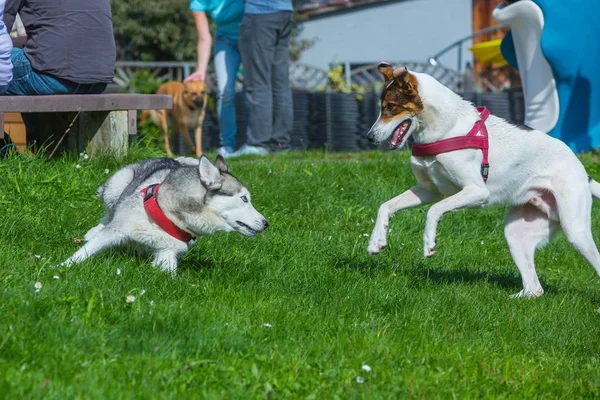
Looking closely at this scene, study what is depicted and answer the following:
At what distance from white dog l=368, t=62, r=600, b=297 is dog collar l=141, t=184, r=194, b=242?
1141 millimetres

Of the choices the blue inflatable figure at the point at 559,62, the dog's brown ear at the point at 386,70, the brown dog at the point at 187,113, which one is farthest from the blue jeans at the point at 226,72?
the dog's brown ear at the point at 386,70

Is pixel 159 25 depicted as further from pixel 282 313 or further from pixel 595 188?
pixel 282 313

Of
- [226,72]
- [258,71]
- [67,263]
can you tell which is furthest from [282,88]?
[67,263]

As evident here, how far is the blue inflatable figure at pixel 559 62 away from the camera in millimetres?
10047

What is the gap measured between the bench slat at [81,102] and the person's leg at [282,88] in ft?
9.68

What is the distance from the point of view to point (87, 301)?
13.7 ft

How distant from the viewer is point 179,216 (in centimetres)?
517

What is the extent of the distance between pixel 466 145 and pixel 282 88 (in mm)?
5598

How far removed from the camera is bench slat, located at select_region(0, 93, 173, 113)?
21.6 ft

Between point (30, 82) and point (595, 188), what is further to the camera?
point (30, 82)

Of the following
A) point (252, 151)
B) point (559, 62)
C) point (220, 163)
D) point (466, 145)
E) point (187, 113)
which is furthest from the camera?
point (187, 113)

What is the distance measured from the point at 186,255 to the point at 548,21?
19.4 ft

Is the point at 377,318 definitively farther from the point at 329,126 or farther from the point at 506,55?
the point at 329,126

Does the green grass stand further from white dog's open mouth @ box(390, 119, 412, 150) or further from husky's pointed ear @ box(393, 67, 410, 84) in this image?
husky's pointed ear @ box(393, 67, 410, 84)
